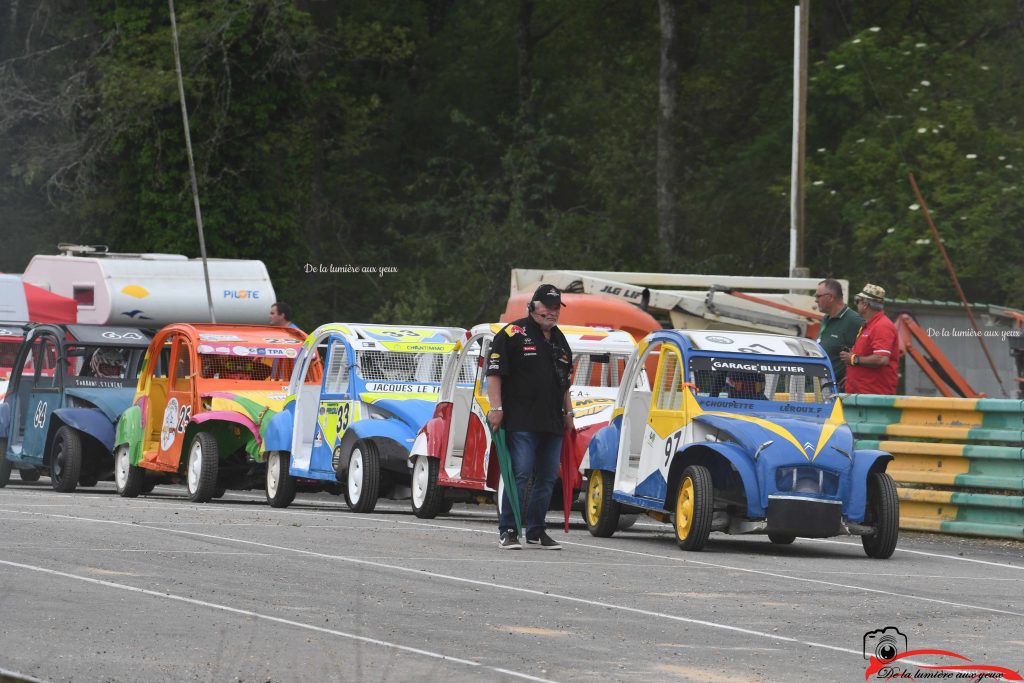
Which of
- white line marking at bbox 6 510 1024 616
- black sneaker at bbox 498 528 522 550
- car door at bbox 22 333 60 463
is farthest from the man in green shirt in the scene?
car door at bbox 22 333 60 463

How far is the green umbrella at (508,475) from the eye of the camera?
14.4 m

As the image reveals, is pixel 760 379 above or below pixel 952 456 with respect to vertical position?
above

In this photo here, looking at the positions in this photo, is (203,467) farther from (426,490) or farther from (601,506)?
(601,506)

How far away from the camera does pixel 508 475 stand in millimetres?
14547

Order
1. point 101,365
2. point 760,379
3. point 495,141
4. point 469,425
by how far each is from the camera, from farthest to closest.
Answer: point 495,141 < point 101,365 < point 469,425 < point 760,379

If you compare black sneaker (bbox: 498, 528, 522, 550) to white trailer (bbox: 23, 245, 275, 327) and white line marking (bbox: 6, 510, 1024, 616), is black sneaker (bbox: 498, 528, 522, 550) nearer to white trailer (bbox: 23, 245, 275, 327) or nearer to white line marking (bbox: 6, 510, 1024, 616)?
white line marking (bbox: 6, 510, 1024, 616)

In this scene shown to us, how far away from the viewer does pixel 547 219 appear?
48031 mm

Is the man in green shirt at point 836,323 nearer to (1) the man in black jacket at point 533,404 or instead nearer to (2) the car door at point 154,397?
(1) the man in black jacket at point 533,404

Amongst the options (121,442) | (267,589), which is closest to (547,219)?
(121,442)

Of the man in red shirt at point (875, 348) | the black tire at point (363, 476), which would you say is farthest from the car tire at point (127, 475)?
the man in red shirt at point (875, 348)

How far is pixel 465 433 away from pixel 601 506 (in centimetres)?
205

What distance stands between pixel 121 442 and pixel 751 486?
9230 mm

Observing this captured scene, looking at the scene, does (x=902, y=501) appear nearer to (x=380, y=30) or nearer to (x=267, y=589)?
(x=267, y=589)

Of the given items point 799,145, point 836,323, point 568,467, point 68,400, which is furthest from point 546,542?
point 799,145
